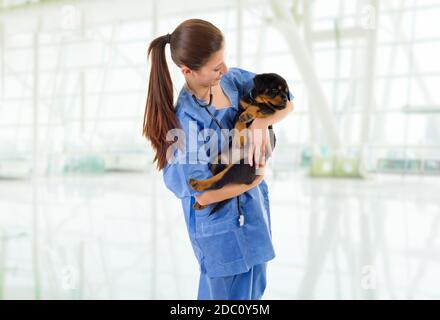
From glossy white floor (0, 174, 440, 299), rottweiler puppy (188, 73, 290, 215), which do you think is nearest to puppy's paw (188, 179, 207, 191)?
rottweiler puppy (188, 73, 290, 215)

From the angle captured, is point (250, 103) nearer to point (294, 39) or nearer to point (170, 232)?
point (170, 232)

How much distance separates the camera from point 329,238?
414cm

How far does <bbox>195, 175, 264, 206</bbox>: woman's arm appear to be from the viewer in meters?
0.84

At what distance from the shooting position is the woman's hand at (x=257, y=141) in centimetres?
81

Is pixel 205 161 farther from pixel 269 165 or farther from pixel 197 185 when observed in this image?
pixel 269 165

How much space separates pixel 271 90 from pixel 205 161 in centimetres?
20

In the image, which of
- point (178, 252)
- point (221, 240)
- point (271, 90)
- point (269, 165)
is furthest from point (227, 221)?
point (178, 252)

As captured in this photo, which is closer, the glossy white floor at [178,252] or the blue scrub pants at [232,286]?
the blue scrub pants at [232,286]

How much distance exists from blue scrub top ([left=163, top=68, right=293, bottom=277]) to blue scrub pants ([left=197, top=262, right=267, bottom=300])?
0.03 meters

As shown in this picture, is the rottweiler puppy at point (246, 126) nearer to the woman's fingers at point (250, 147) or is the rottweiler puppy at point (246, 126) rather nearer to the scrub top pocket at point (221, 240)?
the woman's fingers at point (250, 147)

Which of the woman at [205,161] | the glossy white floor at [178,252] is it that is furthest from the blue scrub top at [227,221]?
the glossy white floor at [178,252]

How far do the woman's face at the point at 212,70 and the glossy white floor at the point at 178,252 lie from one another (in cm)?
39

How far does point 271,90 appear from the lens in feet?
2.77

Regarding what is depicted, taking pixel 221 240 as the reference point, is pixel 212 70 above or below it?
above
